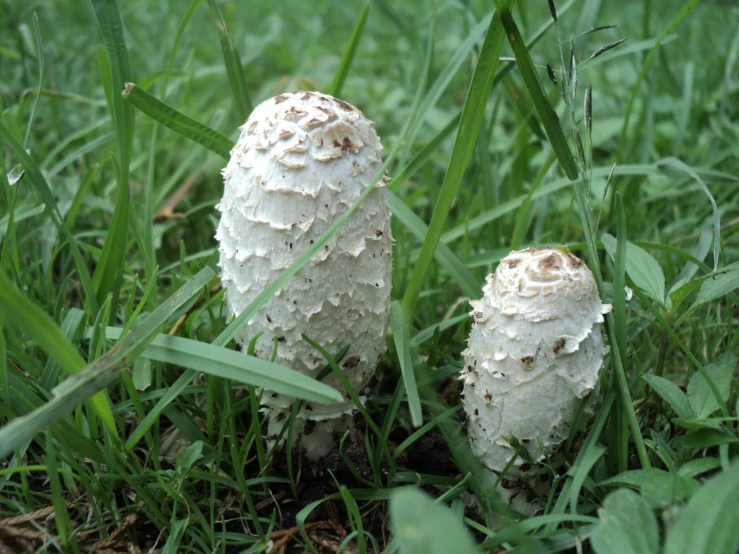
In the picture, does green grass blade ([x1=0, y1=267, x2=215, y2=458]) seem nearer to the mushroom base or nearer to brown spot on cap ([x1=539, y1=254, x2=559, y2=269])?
the mushroom base

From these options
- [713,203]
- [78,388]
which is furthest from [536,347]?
[78,388]

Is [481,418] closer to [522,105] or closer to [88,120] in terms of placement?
[522,105]

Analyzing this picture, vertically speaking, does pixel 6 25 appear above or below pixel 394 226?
above

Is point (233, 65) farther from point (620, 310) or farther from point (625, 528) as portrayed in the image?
point (625, 528)

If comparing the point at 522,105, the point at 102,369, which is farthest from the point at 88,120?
the point at 102,369

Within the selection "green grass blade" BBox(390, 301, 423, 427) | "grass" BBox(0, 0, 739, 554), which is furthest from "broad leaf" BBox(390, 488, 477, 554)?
"green grass blade" BBox(390, 301, 423, 427)
